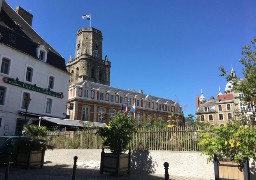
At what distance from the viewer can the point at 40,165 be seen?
12.5 m

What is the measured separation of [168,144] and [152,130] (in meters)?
1.14

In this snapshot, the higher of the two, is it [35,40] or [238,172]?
[35,40]

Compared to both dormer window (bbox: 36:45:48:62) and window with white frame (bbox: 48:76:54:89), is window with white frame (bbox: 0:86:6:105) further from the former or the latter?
window with white frame (bbox: 48:76:54:89)

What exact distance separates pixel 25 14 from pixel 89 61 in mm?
25995

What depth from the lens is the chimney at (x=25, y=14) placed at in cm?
3269

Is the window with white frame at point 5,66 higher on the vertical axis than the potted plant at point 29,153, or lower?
higher

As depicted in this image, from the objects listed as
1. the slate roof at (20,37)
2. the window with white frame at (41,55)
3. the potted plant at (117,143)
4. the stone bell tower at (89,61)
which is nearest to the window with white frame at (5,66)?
the slate roof at (20,37)

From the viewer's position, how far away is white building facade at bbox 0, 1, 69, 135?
75.5ft

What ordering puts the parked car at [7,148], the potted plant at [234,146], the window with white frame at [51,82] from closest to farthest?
the potted plant at [234,146]
the parked car at [7,148]
the window with white frame at [51,82]

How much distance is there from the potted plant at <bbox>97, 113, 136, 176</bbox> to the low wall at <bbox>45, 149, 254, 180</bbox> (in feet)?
3.92

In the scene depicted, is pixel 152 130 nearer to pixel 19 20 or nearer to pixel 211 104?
pixel 19 20

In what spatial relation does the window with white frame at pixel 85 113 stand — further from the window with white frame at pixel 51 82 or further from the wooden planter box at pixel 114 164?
the wooden planter box at pixel 114 164

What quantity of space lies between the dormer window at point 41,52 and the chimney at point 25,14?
8394 millimetres

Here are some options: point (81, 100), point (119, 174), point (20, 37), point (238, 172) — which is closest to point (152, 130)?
point (119, 174)
